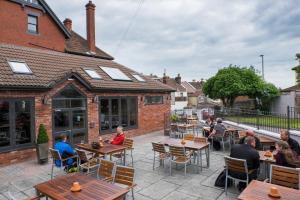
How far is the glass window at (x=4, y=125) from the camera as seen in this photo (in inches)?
321

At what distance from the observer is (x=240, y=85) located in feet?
79.4

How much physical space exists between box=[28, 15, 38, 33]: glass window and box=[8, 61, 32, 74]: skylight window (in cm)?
621

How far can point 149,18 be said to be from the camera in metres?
11.9

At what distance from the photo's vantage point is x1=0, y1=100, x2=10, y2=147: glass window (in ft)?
26.7

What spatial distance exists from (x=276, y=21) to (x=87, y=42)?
13325mm

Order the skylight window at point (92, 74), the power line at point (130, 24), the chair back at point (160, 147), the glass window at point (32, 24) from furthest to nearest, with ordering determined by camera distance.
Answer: the glass window at point (32, 24), the skylight window at point (92, 74), the power line at point (130, 24), the chair back at point (160, 147)

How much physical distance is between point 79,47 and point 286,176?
16667 mm

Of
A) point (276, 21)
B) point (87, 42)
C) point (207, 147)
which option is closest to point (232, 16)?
point (276, 21)

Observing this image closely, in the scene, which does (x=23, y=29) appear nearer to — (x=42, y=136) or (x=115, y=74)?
(x=115, y=74)

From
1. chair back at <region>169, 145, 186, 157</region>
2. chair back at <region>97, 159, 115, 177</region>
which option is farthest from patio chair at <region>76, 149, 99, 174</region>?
chair back at <region>169, 145, 186, 157</region>

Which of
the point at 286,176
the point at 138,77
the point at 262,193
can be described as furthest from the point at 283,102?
the point at 262,193

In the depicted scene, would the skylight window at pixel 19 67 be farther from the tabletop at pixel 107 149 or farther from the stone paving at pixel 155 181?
the tabletop at pixel 107 149

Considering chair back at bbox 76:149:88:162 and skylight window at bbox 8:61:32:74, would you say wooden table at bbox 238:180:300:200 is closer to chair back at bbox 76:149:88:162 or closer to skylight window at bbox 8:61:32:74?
chair back at bbox 76:149:88:162

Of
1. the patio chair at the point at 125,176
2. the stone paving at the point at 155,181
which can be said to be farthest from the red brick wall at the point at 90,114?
the patio chair at the point at 125,176
